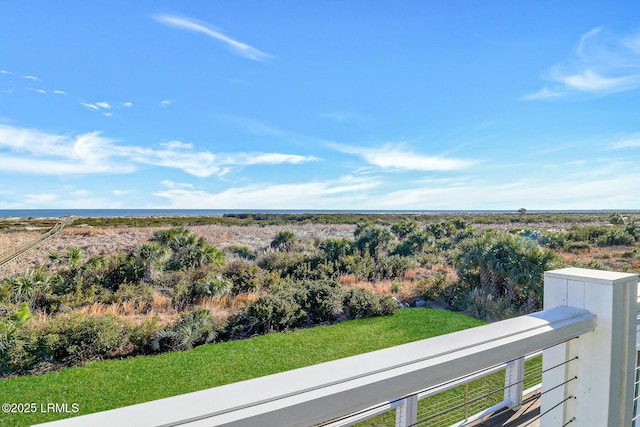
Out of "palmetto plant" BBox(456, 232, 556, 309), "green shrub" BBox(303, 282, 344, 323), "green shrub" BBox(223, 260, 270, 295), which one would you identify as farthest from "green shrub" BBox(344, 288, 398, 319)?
"green shrub" BBox(223, 260, 270, 295)

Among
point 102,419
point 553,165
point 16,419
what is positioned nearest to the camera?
point 102,419

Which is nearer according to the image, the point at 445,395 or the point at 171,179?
the point at 445,395

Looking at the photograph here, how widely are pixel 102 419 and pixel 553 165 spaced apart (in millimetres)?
14808

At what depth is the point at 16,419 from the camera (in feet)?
10.9

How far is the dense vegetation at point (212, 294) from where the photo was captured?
194 inches

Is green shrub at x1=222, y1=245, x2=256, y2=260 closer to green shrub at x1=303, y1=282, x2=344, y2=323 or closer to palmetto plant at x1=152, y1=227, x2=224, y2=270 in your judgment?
palmetto plant at x1=152, y1=227, x2=224, y2=270

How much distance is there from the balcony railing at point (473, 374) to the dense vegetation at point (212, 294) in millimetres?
5355

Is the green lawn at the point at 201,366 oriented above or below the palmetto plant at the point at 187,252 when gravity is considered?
below

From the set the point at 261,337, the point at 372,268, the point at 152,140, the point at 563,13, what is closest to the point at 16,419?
the point at 261,337

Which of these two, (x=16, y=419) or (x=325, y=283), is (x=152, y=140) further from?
(x=16, y=419)

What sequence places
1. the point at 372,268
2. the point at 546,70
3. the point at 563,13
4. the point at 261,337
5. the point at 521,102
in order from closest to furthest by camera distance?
1. the point at 563,13
2. the point at 261,337
3. the point at 546,70
4. the point at 521,102
5. the point at 372,268

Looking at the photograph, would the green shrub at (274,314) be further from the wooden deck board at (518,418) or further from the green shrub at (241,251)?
the green shrub at (241,251)

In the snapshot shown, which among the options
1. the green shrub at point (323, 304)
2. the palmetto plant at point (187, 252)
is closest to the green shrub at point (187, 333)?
the green shrub at point (323, 304)

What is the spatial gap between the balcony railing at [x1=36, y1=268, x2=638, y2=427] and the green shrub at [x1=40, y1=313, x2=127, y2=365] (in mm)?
5381
